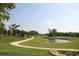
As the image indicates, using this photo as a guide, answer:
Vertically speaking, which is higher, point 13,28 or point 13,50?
point 13,28

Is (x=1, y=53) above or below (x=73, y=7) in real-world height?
below

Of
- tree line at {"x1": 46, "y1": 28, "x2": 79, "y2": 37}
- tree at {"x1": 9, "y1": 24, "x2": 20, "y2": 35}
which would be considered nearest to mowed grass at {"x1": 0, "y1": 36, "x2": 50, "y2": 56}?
tree at {"x1": 9, "y1": 24, "x2": 20, "y2": 35}

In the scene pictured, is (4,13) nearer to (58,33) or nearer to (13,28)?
(13,28)

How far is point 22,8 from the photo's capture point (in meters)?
4.90

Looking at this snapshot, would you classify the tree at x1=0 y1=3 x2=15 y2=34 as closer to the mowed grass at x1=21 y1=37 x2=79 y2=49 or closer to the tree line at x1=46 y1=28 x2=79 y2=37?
the mowed grass at x1=21 y1=37 x2=79 y2=49

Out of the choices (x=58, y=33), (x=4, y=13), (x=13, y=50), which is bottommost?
(x=13, y=50)

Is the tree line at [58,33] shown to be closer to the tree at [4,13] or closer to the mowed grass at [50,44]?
the mowed grass at [50,44]

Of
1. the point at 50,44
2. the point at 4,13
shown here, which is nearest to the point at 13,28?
the point at 4,13

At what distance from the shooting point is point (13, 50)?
16.1ft

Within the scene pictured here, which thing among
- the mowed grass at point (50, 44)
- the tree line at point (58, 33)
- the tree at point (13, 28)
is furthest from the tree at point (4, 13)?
the tree line at point (58, 33)

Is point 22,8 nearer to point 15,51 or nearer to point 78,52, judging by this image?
point 15,51

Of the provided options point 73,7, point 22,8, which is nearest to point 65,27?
point 73,7

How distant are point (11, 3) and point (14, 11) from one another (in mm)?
119

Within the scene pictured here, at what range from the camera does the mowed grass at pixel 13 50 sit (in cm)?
489
